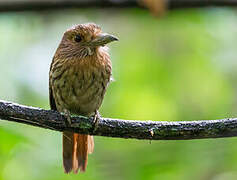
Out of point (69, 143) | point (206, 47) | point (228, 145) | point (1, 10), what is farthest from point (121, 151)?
point (206, 47)

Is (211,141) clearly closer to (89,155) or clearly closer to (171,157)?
(171,157)

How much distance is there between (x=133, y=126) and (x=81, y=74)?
3.59ft

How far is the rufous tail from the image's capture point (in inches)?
188

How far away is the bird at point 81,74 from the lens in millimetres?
4586

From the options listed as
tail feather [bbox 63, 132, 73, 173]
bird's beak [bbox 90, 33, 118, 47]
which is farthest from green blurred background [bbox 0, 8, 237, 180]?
bird's beak [bbox 90, 33, 118, 47]

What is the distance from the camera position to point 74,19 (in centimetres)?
714

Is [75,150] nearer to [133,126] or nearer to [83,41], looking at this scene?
[83,41]

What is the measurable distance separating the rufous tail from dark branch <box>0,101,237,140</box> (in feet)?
3.61

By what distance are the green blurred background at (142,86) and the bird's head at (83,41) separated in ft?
0.85

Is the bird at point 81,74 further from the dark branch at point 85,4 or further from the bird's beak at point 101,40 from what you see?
the dark branch at point 85,4

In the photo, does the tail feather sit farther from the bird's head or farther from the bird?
the bird's head

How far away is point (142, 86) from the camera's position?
20.7ft

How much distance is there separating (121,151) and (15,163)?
3.61 feet

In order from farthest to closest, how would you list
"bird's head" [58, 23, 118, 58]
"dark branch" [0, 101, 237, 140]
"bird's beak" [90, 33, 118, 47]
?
"bird's head" [58, 23, 118, 58]
"bird's beak" [90, 33, 118, 47]
"dark branch" [0, 101, 237, 140]
